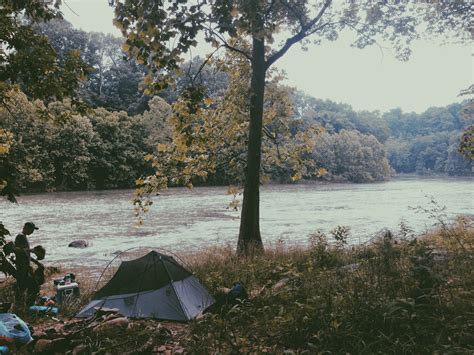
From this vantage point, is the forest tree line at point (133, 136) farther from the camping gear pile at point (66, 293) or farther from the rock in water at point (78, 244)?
the rock in water at point (78, 244)

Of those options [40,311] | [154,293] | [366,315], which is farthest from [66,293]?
[366,315]

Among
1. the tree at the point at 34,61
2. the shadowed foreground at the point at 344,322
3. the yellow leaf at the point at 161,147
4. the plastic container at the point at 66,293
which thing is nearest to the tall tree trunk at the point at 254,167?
the yellow leaf at the point at 161,147

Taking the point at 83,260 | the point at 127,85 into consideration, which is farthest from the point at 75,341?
the point at 127,85

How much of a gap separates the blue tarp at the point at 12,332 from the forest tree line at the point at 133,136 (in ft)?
8.15

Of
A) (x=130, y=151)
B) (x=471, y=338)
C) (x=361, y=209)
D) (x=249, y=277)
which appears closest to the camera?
(x=471, y=338)

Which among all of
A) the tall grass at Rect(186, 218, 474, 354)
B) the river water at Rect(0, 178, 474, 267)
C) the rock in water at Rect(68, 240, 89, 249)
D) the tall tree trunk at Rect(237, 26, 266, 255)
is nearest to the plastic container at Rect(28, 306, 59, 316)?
the tall grass at Rect(186, 218, 474, 354)

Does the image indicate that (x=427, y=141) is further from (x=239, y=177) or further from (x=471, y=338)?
(x=471, y=338)

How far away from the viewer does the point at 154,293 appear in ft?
20.9

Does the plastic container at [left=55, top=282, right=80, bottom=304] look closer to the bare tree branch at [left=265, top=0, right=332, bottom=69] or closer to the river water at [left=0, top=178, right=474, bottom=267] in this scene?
the river water at [left=0, top=178, right=474, bottom=267]

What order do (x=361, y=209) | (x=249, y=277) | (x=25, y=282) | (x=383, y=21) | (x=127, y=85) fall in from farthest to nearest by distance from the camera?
1. (x=127, y=85)
2. (x=361, y=209)
3. (x=383, y=21)
4. (x=249, y=277)
5. (x=25, y=282)

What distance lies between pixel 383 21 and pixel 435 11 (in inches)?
68.5

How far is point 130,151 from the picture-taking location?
55.6 metres

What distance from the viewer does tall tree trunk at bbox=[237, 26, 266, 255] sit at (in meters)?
10.8

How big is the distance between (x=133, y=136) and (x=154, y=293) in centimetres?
5381
